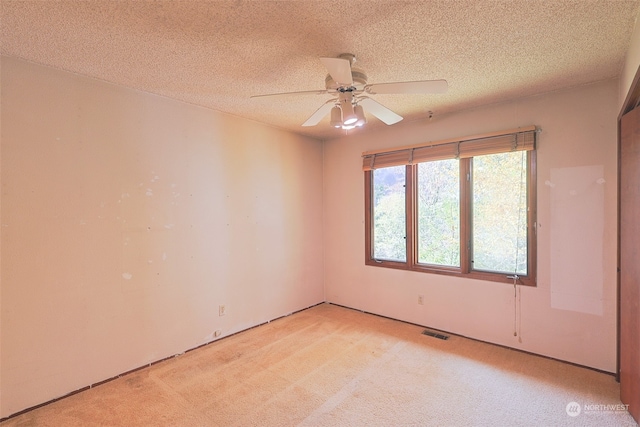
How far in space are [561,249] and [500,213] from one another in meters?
0.58

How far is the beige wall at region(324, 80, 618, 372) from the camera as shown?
98.8 inches

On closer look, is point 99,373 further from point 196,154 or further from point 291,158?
point 291,158

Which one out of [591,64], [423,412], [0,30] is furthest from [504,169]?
[0,30]

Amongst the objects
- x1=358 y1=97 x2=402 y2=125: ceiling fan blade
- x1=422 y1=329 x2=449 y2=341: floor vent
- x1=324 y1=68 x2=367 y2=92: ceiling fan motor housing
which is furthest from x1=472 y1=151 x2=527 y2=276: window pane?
x1=324 y1=68 x2=367 y2=92: ceiling fan motor housing

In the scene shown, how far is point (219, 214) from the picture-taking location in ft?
10.8

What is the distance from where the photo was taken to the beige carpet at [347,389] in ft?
6.63

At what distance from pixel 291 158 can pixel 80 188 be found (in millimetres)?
2330

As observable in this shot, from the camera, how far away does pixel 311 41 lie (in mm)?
1881

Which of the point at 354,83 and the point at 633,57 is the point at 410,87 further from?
the point at 633,57

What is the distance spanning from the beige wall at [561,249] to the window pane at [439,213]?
0.89ft

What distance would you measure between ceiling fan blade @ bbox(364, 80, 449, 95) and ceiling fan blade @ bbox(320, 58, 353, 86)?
20 cm

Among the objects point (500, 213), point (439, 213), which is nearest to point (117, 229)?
point (439, 213)
